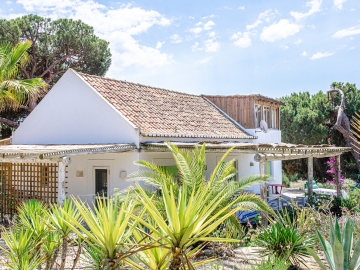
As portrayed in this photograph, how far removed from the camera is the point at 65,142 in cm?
1850

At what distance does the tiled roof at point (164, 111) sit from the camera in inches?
704

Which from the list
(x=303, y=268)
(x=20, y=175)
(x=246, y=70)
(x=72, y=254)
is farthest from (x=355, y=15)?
(x=246, y=70)

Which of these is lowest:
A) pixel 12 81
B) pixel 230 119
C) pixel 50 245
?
pixel 50 245

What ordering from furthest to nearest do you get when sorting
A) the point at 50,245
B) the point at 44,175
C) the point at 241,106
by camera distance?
1. the point at 241,106
2. the point at 44,175
3. the point at 50,245

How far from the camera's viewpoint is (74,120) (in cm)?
1822

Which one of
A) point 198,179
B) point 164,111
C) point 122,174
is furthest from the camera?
point 164,111

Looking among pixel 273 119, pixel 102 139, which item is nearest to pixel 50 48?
pixel 273 119

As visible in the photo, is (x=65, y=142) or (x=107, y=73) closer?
(x=65, y=142)

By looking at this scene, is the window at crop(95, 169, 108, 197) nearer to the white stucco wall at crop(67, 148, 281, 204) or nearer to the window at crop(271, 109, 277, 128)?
the white stucco wall at crop(67, 148, 281, 204)

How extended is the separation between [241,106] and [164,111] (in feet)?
20.3

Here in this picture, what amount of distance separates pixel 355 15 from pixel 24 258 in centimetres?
1049

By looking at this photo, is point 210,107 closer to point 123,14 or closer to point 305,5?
point 123,14

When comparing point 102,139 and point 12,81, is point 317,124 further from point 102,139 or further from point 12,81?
point 12,81

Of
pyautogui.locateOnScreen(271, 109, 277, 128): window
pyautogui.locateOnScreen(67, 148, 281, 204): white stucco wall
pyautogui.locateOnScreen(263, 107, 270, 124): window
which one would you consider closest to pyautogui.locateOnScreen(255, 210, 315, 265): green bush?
pyautogui.locateOnScreen(67, 148, 281, 204): white stucco wall
